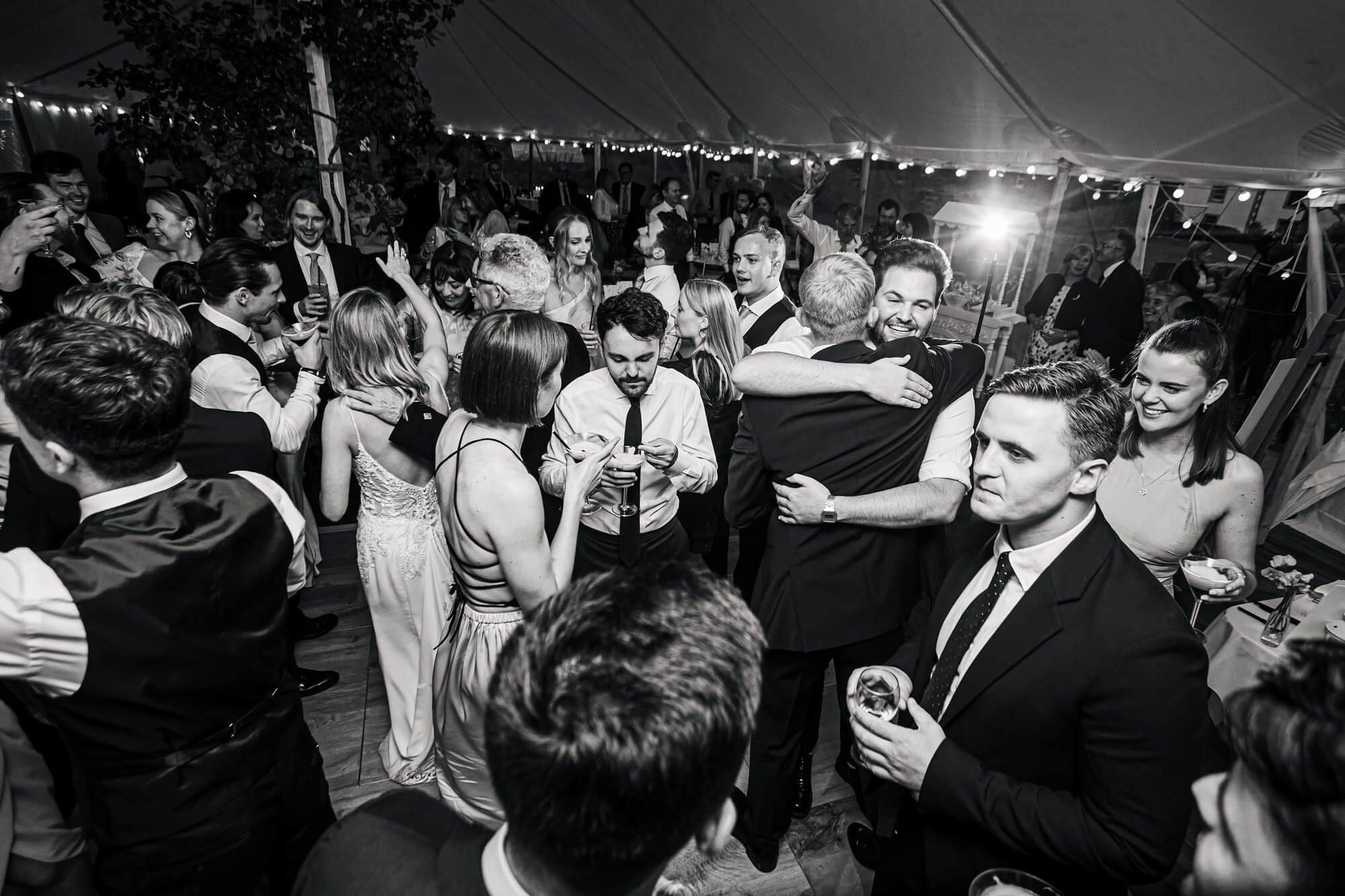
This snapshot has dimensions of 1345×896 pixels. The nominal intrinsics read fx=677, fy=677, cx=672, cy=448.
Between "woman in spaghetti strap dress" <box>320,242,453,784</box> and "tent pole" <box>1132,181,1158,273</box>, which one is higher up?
"tent pole" <box>1132,181,1158,273</box>

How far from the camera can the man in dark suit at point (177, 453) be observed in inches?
61.5

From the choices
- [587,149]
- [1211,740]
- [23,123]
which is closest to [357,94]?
[1211,740]

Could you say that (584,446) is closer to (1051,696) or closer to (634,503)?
(634,503)

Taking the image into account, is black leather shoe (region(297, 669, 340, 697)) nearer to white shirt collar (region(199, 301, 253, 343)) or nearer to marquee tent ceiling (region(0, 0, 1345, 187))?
white shirt collar (region(199, 301, 253, 343))

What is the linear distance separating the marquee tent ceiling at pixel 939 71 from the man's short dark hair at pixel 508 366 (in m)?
3.29

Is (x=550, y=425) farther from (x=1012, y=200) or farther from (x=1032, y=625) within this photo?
(x=1012, y=200)

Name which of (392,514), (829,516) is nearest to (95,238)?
(392,514)

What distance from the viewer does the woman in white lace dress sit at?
352 cm

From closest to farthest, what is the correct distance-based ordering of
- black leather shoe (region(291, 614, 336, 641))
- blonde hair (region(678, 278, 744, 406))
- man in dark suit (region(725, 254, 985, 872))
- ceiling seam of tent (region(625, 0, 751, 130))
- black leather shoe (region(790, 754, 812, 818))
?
man in dark suit (region(725, 254, 985, 872)) < black leather shoe (region(790, 754, 812, 818)) < blonde hair (region(678, 278, 744, 406)) < black leather shoe (region(291, 614, 336, 641)) < ceiling seam of tent (region(625, 0, 751, 130))

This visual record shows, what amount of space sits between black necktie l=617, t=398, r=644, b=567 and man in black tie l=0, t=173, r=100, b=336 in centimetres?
226

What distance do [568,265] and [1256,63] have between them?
3.84 m

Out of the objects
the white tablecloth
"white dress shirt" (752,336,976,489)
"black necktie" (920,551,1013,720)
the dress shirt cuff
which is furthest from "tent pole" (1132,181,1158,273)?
"black necktie" (920,551,1013,720)

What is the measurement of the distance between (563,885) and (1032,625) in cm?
97

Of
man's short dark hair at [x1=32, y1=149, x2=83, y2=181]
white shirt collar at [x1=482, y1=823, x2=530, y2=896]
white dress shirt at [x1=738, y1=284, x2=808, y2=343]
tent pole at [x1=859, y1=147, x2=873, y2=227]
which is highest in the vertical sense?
tent pole at [x1=859, y1=147, x2=873, y2=227]
